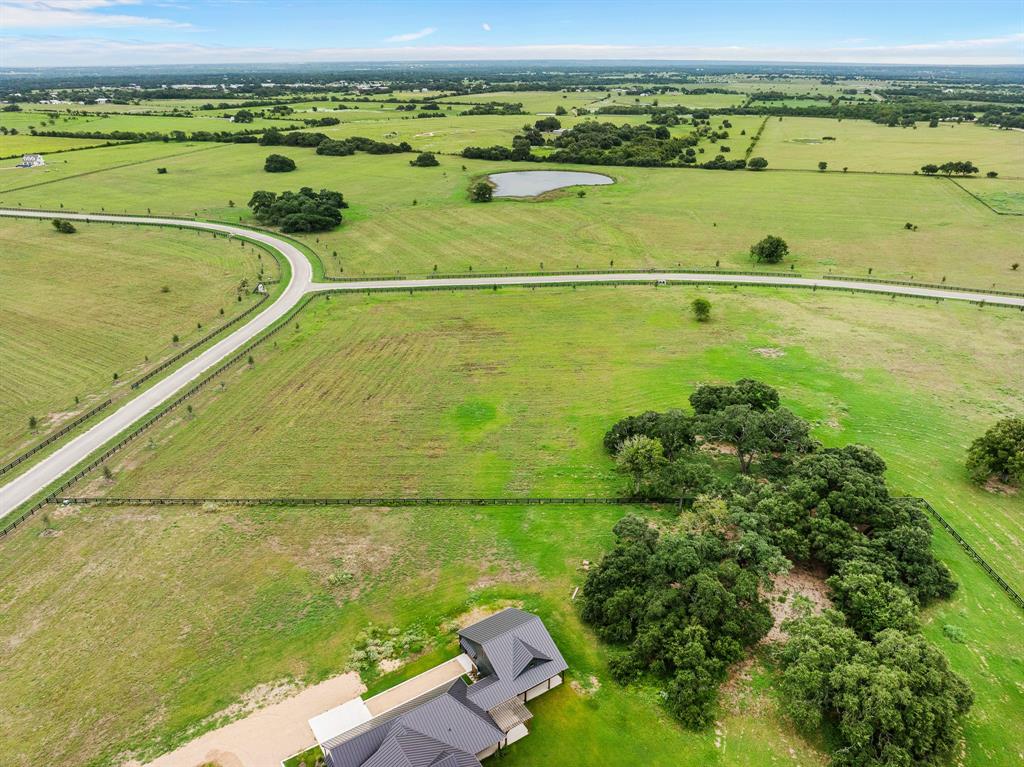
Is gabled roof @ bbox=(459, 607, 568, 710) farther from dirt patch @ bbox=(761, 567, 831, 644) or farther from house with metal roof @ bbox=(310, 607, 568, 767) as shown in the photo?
dirt patch @ bbox=(761, 567, 831, 644)

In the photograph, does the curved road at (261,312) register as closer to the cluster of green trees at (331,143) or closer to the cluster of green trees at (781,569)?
the cluster of green trees at (781,569)

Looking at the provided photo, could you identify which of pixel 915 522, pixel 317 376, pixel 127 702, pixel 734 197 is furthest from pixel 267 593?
pixel 734 197

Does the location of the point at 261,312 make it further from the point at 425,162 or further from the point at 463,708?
the point at 425,162

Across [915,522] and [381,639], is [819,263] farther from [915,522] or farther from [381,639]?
[381,639]

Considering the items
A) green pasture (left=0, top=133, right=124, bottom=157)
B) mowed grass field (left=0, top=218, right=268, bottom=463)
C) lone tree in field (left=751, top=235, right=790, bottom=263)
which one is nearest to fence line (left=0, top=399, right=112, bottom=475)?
mowed grass field (left=0, top=218, right=268, bottom=463)

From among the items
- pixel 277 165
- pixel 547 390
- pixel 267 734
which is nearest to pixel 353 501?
pixel 267 734
